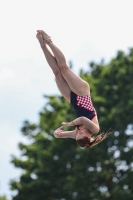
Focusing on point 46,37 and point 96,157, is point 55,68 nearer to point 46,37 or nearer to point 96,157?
point 46,37

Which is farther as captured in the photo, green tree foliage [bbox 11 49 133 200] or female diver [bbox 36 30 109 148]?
green tree foliage [bbox 11 49 133 200]

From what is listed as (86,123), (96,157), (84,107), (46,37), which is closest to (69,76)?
(84,107)

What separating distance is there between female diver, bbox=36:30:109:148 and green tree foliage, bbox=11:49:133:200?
47.5 feet

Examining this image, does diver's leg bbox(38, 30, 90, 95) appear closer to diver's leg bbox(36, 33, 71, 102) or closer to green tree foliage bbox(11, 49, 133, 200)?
diver's leg bbox(36, 33, 71, 102)

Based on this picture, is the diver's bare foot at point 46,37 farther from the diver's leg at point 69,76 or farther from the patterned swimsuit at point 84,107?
the patterned swimsuit at point 84,107

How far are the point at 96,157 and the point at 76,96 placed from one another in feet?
49.4

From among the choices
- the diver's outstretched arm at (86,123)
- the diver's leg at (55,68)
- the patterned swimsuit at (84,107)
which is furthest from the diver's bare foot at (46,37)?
the diver's outstretched arm at (86,123)

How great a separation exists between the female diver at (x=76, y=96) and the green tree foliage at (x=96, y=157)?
47.5 feet

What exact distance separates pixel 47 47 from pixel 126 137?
1631 cm

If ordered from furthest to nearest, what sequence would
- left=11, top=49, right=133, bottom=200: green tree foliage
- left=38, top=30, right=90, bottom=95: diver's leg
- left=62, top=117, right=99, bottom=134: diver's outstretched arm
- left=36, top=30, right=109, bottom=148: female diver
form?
left=11, top=49, right=133, bottom=200: green tree foliage, left=38, top=30, right=90, bottom=95: diver's leg, left=36, top=30, right=109, bottom=148: female diver, left=62, top=117, right=99, bottom=134: diver's outstretched arm

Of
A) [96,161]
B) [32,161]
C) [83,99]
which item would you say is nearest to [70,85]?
[83,99]

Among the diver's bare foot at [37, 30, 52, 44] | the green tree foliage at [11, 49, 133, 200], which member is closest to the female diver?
the diver's bare foot at [37, 30, 52, 44]

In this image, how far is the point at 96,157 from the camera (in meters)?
24.6

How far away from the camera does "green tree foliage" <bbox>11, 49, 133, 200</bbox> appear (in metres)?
25.0
